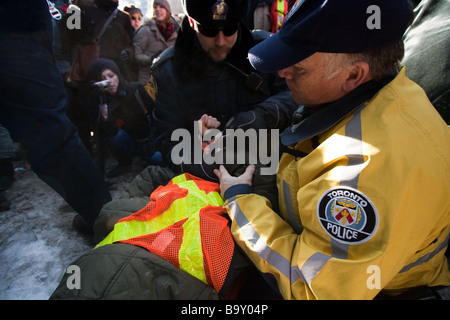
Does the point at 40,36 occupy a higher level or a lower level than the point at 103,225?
higher

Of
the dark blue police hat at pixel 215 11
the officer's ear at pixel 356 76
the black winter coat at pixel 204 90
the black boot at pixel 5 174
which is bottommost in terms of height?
the black boot at pixel 5 174

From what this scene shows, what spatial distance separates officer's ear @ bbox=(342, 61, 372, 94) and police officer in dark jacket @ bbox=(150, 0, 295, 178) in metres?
0.71

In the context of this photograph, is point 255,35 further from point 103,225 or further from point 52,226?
point 52,226

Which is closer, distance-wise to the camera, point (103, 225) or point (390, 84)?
point (390, 84)

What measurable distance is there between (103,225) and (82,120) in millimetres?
2058

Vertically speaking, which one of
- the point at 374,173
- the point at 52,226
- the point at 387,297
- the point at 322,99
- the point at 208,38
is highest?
the point at 208,38

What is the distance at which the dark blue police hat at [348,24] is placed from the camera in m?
0.79

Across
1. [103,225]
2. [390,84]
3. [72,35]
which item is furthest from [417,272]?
[72,35]

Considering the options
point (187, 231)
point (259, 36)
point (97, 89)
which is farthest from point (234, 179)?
point (97, 89)

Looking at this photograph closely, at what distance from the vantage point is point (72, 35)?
2.79 meters

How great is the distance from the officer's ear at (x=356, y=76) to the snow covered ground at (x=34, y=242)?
6.72 ft

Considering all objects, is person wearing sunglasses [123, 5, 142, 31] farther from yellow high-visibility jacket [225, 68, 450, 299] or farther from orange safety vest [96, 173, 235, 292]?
yellow high-visibility jacket [225, 68, 450, 299]

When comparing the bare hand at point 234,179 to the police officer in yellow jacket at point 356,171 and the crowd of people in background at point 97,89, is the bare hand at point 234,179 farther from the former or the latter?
the crowd of people in background at point 97,89

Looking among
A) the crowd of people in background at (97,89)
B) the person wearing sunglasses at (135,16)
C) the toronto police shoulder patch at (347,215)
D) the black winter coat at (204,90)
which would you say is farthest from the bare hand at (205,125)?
the person wearing sunglasses at (135,16)
